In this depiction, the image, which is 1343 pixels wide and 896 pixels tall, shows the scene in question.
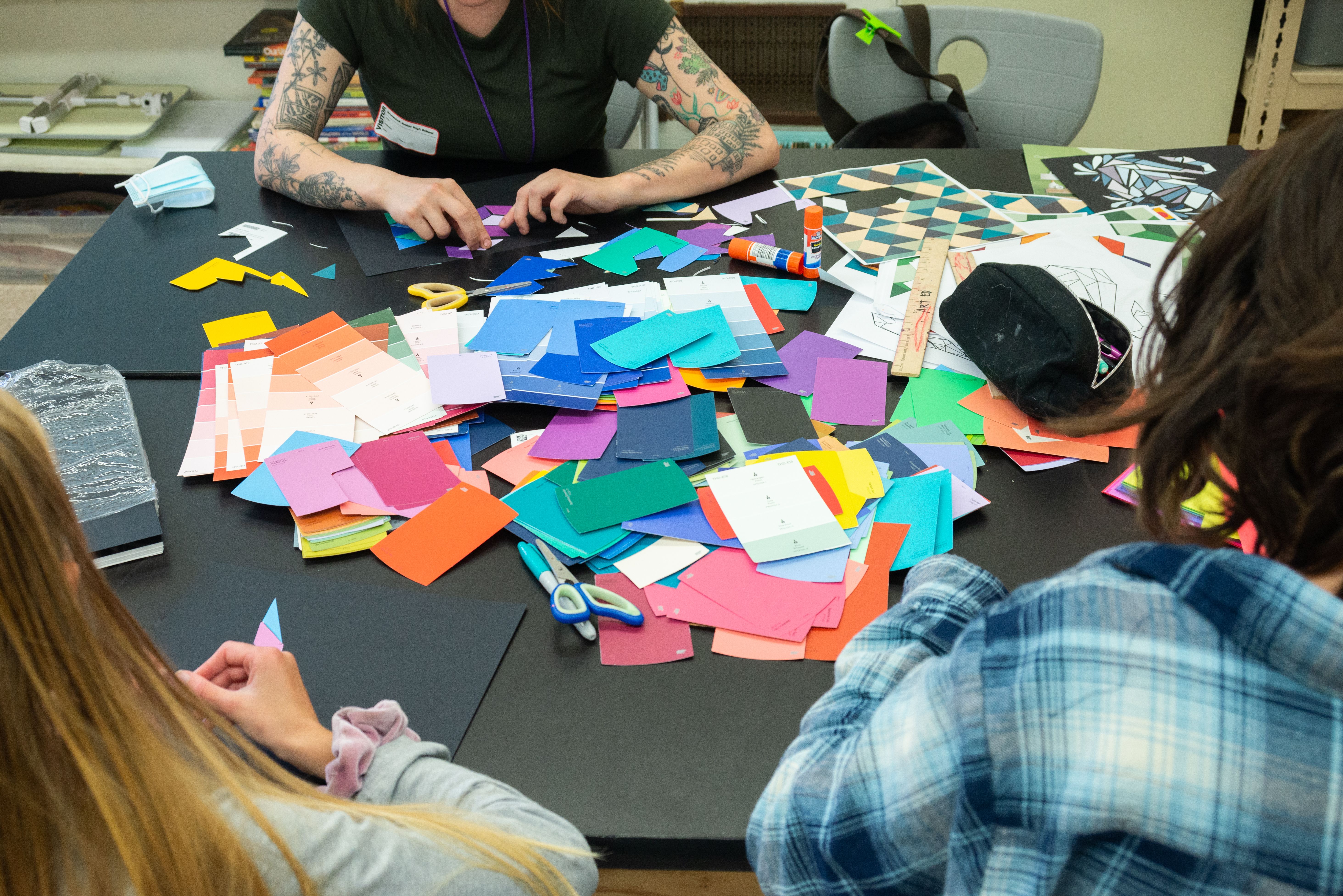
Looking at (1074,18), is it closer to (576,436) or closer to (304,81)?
(304,81)

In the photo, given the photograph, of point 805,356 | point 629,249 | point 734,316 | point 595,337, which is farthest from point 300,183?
point 805,356

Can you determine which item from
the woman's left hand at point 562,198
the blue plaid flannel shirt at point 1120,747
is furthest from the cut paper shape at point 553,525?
the woman's left hand at point 562,198

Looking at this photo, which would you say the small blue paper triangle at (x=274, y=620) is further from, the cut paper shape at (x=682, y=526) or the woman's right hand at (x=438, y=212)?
the woman's right hand at (x=438, y=212)

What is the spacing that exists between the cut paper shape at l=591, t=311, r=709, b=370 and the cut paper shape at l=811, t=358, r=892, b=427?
158 millimetres

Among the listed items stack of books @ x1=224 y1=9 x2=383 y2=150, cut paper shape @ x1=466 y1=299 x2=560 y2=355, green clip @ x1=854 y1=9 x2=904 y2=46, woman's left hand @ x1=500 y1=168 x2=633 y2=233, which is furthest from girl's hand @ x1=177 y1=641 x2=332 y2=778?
stack of books @ x1=224 y1=9 x2=383 y2=150

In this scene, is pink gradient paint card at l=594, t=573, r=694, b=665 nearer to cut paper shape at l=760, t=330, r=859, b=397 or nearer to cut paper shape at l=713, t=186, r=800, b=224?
cut paper shape at l=760, t=330, r=859, b=397

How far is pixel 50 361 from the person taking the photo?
108 cm

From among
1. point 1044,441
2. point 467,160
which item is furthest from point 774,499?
point 467,160

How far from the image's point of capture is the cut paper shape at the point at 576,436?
95 cm

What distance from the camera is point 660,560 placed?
840 mm

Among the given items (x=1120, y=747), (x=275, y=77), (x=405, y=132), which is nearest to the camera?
(x=1120, y=747)

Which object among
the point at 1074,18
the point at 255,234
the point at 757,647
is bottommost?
the point at 757,647

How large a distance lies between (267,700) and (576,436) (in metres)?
0.41

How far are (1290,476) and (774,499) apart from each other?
18.4 inches
